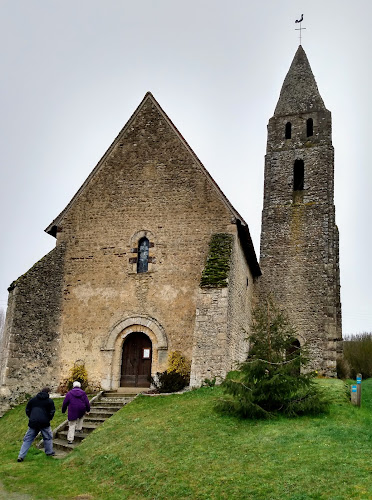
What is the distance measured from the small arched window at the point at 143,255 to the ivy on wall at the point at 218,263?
2544mm

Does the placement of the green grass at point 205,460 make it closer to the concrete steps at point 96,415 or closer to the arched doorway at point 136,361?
the concrete steps at point 96,415

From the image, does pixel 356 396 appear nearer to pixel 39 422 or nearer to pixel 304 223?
pixel 39 422

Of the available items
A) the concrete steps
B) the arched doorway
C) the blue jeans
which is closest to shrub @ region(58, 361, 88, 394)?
the concrete steps

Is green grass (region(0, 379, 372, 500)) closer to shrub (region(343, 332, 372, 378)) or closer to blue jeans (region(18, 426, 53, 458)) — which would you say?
blue jeans (region(18, 426, 53, 458))

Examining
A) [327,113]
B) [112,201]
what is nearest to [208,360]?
[112,201]

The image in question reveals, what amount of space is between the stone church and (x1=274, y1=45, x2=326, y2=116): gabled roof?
41.3 ft

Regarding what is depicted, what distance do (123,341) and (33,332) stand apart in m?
3.20

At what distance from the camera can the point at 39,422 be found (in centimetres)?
1182

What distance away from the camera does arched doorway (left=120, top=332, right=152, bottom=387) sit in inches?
706

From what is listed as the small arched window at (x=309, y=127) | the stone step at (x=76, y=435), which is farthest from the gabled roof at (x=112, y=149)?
the small arched window at (x=309, y=127)

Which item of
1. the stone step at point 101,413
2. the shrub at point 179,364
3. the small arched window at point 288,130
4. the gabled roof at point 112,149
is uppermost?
the small arched window at point 288,130

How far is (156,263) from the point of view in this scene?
18.4m

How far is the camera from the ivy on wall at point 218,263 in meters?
16.3

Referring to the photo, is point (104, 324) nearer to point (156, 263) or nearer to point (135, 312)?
point (135, 312)
